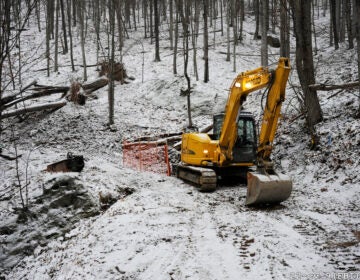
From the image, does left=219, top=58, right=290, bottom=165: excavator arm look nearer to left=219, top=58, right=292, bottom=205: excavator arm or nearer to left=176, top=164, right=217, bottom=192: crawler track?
left=219, top=58, right=292, bottom=205: excavator arm

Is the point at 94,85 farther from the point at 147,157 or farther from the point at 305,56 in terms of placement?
the point at 305,56

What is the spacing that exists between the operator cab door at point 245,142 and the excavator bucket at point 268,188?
2855mm

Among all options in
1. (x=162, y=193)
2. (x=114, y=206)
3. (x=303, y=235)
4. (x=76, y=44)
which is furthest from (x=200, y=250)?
(x=76, y=44)

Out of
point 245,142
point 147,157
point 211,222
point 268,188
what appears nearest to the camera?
point 211,222

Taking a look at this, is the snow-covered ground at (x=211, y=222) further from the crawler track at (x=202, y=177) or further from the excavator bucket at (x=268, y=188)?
the crawler track at (x=202, y=177)

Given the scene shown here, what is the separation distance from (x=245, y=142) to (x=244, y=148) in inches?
7.8

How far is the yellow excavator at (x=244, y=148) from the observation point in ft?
27.7

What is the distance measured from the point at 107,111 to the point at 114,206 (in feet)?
47.9

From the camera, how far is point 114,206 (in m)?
9.04

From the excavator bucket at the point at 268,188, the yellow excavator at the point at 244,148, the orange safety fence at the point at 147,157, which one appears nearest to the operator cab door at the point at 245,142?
the yellow excavator at the point at 244,148

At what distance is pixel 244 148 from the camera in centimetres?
1153

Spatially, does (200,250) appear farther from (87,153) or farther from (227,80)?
(227,80)

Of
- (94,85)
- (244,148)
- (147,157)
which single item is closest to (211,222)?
(244,148)

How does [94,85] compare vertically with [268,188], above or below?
above
